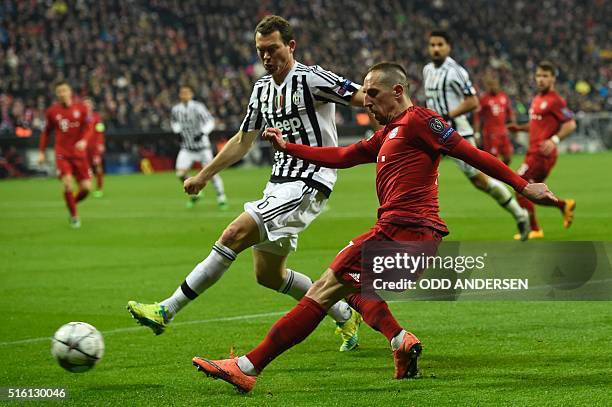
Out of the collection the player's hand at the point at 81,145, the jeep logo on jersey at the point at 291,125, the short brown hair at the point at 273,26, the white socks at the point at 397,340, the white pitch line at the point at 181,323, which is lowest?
the white pitch line at the point at 181,323

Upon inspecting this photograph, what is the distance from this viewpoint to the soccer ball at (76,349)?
6.75m

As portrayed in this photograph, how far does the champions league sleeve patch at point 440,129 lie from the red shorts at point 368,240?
0.55 metres

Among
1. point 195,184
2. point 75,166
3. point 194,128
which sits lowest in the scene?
point 75,166

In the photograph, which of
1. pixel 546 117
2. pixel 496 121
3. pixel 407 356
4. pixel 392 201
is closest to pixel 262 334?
pixel 407 356

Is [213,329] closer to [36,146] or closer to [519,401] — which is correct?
[519,401]

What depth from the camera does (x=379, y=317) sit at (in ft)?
A: 22.4

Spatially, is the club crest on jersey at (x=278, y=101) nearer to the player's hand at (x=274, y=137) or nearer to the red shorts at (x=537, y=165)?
the player's hand at (x=274, y=137)

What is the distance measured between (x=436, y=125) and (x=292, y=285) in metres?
2.14

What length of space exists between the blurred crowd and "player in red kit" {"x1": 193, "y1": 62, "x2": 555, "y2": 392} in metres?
31.8

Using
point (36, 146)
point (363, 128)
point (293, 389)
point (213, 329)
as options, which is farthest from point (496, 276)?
point (363, 128)

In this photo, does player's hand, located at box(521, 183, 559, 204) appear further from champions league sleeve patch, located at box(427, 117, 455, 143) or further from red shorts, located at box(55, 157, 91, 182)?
red shorts, located at box(55, 157, 91, 182)

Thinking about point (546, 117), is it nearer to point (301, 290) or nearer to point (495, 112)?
point (301, 290)

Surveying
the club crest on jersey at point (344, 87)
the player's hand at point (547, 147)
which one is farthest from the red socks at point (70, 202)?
the club crest on jersey at point (344, 87)

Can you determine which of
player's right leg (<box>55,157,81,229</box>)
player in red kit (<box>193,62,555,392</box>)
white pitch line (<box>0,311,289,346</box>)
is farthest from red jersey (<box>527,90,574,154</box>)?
player in red kit (<box>193,62,555,392</box>)
